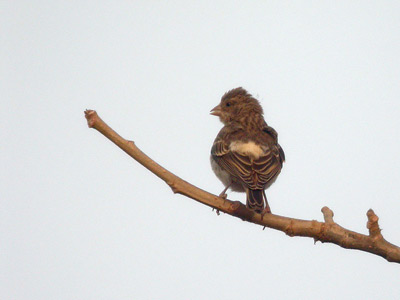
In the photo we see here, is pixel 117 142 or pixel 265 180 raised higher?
pixel 265 180

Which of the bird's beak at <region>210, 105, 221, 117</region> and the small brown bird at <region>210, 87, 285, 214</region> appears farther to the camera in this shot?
the bird's beak at <region>210, 105, 221, 117</region>

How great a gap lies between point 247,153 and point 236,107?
2.43 meters

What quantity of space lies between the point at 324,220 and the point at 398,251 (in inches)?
27.0

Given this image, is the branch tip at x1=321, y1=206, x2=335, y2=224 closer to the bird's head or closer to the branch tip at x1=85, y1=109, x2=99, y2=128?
the branch tip at x1=85, y1=109, x2=99, y2=128

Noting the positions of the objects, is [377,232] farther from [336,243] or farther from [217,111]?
[217,111]

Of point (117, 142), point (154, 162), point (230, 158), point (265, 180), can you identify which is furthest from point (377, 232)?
point (230, 158)

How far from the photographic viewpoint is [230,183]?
771 centimetres

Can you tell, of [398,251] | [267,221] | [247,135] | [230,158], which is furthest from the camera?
[247,135]

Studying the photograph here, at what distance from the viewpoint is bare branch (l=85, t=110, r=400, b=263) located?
4402 millimetres

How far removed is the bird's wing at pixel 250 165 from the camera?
695 cm

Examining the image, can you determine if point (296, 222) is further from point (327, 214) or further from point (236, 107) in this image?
point (236, 107)

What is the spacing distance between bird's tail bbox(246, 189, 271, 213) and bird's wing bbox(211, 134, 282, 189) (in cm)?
22

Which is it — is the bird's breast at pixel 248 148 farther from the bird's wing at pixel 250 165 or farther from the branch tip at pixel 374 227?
the branch tip at pixel 374 227

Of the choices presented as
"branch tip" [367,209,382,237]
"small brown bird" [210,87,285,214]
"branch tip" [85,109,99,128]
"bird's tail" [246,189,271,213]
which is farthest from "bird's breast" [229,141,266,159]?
"branch tip" [85,109,99,128]
